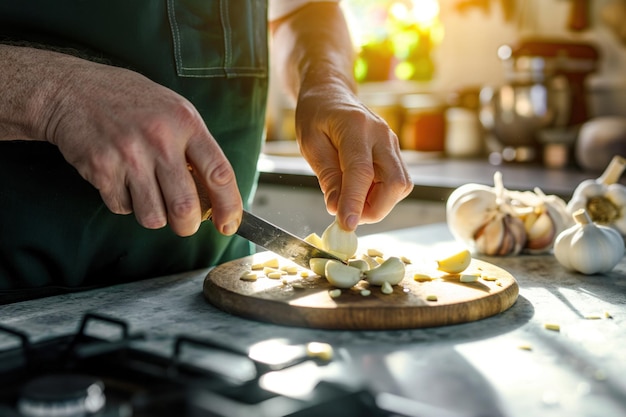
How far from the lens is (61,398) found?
526mm

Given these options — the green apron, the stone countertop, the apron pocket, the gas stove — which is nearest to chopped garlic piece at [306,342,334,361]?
the gas stove

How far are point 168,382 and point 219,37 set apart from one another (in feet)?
2.46

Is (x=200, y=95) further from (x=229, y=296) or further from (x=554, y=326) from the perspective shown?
(x=554, y=326)

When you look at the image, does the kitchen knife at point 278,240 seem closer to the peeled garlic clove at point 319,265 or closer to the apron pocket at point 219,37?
the peeled garlic clove at point 319,265

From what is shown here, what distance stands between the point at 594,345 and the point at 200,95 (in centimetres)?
70

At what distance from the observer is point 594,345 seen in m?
0.78

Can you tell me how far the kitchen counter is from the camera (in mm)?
628

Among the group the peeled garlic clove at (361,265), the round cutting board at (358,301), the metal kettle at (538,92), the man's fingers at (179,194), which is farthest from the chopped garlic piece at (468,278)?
the metal kettle at (538,92)

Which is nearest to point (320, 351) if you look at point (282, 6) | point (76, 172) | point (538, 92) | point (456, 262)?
point (456, 262)

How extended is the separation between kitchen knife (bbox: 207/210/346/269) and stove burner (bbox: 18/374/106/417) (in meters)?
0.48

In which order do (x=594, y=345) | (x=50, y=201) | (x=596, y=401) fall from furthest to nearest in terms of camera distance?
(x=50, y=201) < (x=594, y=345) < (x=596, y=401)

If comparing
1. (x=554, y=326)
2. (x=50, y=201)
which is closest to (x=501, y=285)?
(x=554, y=326)

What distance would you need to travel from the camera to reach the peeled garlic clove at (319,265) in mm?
997

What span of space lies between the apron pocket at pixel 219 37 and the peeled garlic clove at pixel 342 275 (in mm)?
424
